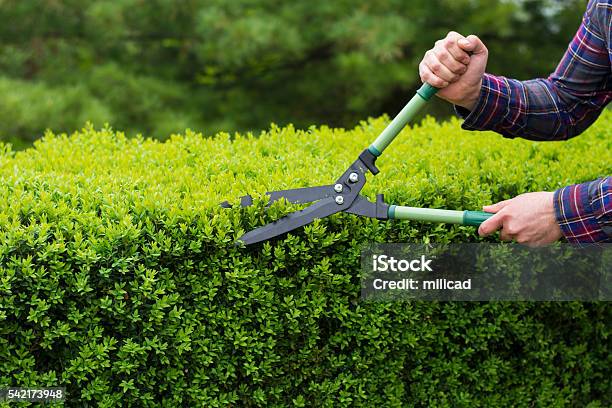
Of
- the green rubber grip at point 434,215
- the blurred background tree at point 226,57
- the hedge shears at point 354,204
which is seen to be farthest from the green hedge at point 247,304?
the blurred background tree at point 226,57

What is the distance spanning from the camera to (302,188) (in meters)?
2.43

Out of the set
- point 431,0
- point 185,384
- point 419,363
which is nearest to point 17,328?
point 185,384

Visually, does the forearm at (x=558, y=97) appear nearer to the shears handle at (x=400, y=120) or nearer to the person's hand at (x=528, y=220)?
the shears handle at (x=400, y=120)

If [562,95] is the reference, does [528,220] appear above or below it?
below

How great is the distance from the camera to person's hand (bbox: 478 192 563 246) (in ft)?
7.52

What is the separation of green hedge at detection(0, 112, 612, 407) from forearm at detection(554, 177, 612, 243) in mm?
415

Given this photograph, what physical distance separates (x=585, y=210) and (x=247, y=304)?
3.33 feet

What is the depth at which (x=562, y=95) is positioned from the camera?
107 inches

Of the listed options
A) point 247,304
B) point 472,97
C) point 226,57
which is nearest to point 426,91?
point 472,97

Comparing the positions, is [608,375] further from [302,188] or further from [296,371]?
[302,188]

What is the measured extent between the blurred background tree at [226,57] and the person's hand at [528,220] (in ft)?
13.5

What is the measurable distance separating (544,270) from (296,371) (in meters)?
0.90

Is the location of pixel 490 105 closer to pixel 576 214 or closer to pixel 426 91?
pixel 426 91

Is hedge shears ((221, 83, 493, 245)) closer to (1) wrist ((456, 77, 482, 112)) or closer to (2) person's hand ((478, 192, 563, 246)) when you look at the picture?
(2) person's hand ((478, 192, 563, 246))
